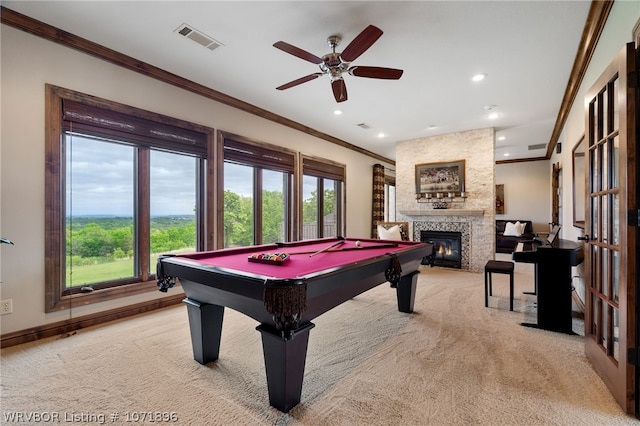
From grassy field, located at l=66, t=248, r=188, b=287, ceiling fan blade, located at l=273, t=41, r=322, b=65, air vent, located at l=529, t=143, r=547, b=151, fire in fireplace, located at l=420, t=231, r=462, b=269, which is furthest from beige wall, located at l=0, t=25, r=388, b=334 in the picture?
air vent, located at l=529, t=143, r=547, b=151

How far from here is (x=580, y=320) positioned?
9.74 ft

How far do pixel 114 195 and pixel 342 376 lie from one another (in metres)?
2.94

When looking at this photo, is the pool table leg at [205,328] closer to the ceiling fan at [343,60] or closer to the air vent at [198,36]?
the ceiling fan at [343,60]

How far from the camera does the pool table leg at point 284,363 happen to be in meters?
1.51

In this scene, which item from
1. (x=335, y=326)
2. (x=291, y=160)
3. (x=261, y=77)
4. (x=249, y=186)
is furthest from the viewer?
(x=291, y=160)

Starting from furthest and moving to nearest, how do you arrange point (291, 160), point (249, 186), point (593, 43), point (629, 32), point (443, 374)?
point (291, 160), point (249, 186), point (593, 43), point (443, 374), point (629, 32)

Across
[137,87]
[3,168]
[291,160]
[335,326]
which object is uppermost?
[137,87]

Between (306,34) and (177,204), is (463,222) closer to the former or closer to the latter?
(306,34)

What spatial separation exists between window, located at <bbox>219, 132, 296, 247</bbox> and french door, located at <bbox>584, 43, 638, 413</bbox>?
3.78 m

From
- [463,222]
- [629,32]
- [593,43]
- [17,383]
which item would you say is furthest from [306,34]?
[463,222]

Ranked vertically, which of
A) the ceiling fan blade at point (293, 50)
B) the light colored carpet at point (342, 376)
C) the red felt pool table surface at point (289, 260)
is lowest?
the light colored carpet at point (342, 376)

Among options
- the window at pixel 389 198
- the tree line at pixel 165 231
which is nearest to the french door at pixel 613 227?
the tree line at pixel 165 231

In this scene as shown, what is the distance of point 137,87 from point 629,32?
4127 mm

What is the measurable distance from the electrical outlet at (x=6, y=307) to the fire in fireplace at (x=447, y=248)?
238 inches
